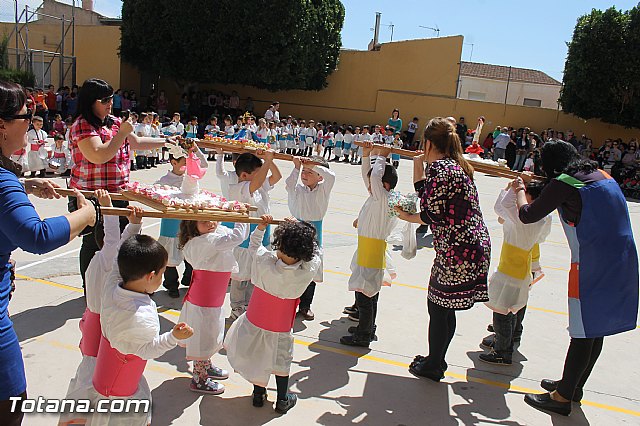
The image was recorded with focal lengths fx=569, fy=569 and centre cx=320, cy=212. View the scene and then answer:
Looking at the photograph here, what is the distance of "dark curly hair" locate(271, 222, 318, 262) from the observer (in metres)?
3.93

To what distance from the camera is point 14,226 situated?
2254 millimetres

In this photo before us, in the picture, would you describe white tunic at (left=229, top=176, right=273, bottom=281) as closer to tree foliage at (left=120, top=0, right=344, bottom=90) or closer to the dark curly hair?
the dark curly hair

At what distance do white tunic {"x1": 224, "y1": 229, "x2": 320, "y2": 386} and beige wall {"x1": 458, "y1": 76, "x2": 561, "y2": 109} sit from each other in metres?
37.9

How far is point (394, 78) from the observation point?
3038cm

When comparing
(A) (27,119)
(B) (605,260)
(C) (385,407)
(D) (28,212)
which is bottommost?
(C) (385,407)

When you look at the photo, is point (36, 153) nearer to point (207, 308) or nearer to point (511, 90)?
point (207, 308)

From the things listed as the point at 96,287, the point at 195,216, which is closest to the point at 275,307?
the point at 195,216

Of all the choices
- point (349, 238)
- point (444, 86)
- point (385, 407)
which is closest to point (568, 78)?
point (444, 86)

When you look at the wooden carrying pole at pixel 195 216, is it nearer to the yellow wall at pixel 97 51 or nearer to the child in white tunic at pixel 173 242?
the child in white tunic at pixel 173 242

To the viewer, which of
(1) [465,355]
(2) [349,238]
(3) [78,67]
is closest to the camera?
(1) [465,355]

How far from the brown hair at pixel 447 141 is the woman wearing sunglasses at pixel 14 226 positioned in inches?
109

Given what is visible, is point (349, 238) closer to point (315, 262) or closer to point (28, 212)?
point (315, 262)

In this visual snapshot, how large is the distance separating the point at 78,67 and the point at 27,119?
29396 mm

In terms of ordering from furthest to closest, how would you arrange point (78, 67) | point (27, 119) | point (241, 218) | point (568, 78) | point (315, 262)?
point (78, 67)
point (568, 78)
point (315, 262)
point (241, 218)
point (27, 119)
